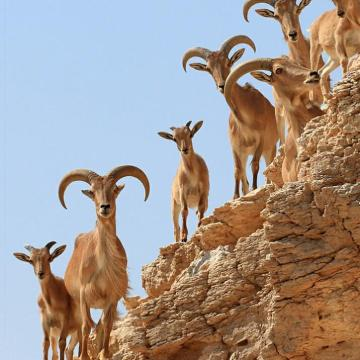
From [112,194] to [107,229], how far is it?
0.55 meters

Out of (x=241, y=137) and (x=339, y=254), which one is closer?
(x=339, y=254)

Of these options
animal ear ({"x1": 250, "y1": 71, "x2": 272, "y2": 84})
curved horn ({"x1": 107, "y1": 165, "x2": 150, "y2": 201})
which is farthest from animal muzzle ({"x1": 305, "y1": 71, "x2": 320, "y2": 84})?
curved horn ({"x1": 107, "y1": 165, "x2": 150, "y2": 201})

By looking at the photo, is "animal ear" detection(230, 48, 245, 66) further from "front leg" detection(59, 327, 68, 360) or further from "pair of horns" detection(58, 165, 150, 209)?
"front leg" detection(59, 327, 68, 360)

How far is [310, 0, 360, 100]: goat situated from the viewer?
21453 millimetres

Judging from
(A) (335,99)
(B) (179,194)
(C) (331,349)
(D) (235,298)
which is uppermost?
(B) (179,194)

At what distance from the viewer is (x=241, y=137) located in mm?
23016

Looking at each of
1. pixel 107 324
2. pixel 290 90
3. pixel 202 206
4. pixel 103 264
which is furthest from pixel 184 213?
pixel 290 90

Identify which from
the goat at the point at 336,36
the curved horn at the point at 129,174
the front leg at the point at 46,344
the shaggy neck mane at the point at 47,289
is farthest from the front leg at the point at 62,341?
the goat at the point at 336,36

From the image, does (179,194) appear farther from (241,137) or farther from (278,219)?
(278,219)

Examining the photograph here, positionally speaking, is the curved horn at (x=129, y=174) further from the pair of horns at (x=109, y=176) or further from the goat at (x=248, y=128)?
the goat at (x=248, y=128)

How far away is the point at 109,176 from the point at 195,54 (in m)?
4.56

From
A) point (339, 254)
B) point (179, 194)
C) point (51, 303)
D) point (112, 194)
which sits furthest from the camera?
point (179, 194)

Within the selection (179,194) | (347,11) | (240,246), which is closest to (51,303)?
(179,194)

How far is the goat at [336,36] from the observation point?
21.5m
